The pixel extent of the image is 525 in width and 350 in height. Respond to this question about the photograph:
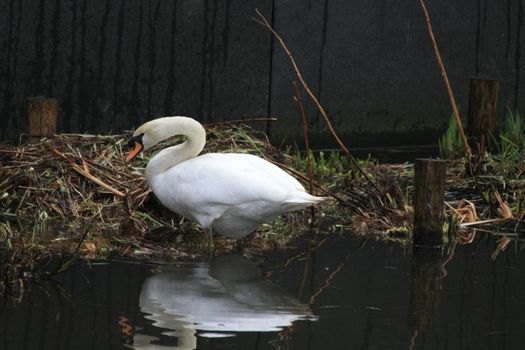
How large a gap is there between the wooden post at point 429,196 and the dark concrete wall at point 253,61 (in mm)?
3975

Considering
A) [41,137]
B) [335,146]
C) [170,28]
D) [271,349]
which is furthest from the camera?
[335,146]

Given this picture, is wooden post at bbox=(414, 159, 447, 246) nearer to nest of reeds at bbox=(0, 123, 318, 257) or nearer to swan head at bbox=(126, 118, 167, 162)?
nest of reeds at bbox=(0, 123, 318, 257)

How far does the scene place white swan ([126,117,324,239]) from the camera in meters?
7.95

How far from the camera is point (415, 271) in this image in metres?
7.76

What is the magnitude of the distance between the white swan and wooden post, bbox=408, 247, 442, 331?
31.6 inches

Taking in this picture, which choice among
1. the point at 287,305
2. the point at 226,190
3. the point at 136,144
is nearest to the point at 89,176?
the point at 136,144

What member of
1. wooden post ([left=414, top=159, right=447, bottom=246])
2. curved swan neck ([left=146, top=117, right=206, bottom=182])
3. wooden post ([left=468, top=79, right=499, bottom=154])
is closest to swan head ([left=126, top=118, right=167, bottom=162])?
curved swan neck ([left=146, top=117, right=206, bottom=182])

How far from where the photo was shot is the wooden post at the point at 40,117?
984 centimetres

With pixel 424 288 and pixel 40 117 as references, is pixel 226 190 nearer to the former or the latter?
pixel 424 288

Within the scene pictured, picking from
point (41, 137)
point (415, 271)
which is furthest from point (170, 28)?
point (415, 271)

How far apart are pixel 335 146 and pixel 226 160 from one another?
4522 mm

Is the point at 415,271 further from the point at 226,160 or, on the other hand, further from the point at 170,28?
the point at 170,28

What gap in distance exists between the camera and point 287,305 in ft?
22.4

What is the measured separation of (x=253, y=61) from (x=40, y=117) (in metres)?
2.79
